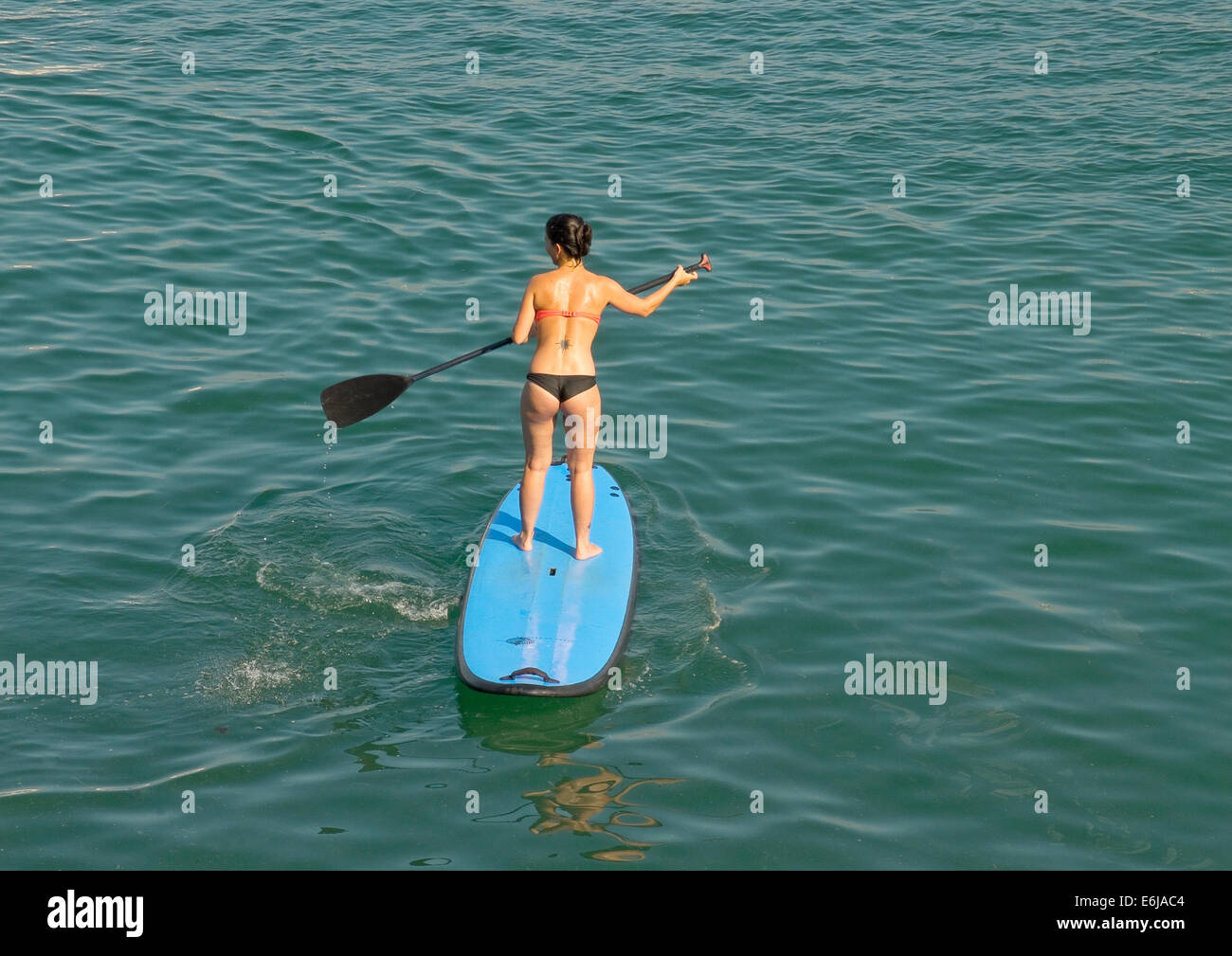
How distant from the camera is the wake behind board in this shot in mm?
7582

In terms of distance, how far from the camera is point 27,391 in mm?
10922

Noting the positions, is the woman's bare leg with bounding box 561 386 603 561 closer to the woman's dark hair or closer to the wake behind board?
the wake behind board

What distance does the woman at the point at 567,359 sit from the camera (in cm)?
830

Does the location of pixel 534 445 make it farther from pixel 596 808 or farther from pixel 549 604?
pixel 596 808

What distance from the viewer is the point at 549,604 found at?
818 centimetres

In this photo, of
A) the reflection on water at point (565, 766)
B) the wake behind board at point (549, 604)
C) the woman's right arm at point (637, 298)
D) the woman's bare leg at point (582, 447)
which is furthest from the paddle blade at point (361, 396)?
the reflection on water at point (565, 766)

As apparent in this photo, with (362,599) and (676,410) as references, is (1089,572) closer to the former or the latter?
(676,410)

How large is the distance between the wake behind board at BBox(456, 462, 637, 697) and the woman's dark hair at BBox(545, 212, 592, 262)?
1906 mm

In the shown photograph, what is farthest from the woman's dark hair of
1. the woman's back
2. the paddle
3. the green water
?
the green water

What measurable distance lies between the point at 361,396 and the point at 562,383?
1.80 metres

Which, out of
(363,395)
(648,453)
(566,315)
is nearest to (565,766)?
(566,315)

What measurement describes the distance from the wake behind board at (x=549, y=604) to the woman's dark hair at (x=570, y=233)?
1.91 metres

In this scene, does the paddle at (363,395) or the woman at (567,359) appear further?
the paddle at (363,395)

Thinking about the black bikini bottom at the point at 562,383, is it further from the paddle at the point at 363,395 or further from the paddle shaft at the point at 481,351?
the paddle at the point at 363,395
